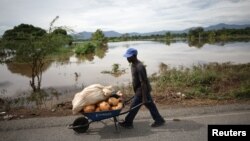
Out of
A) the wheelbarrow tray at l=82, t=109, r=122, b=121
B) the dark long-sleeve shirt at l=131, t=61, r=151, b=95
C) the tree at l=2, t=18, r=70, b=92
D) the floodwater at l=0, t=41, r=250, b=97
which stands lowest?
the floodwater at l=0, t=41, r=250, b=97

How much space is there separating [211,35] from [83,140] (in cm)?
12671

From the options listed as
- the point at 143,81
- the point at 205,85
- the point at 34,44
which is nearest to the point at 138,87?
the point at 143,81

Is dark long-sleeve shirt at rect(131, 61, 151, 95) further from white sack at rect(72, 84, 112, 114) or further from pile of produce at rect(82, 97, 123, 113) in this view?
white sack at rect(72, 84, 112, 114)

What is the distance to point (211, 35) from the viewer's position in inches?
4924

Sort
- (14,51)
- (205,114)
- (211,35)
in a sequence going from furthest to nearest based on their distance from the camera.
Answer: (211,35)
(14,51)
(205,114)

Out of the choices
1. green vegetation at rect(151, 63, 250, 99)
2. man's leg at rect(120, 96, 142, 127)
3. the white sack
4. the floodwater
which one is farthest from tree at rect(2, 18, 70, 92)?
man's leg at rect(120, 96, 142, 127)

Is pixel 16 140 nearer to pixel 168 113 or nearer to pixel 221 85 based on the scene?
pixel 168 113

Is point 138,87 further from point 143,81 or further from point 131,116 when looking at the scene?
point 131,116

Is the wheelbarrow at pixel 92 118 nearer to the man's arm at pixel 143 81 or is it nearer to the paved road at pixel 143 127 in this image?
the paved road at pixel 143 127

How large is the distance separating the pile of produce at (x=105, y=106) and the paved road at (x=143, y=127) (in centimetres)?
64

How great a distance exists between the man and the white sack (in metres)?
0.74

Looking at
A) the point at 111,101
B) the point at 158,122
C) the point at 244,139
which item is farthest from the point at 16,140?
the point at 244,139

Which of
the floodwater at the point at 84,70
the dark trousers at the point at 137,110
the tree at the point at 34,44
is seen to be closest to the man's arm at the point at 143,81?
the dark trousers at the point at 137,110

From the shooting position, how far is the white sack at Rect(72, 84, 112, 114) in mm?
6699
